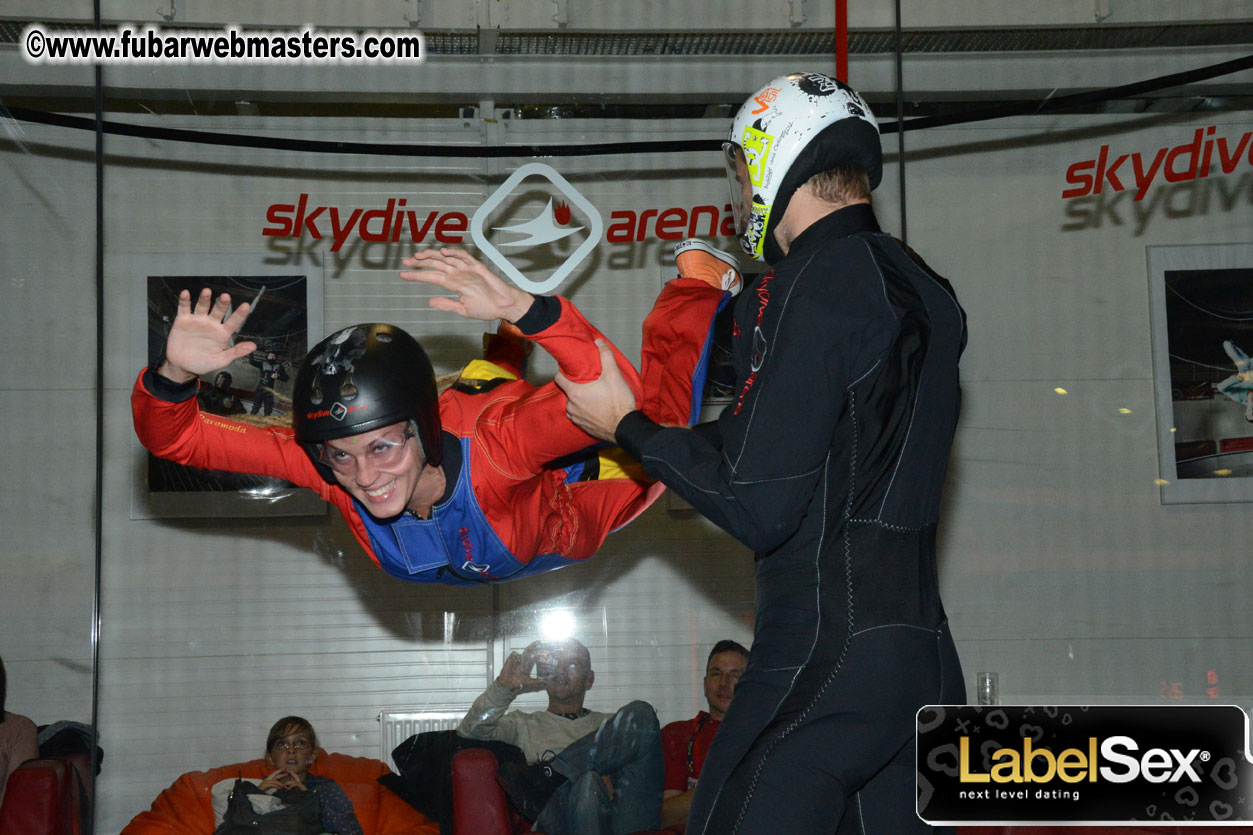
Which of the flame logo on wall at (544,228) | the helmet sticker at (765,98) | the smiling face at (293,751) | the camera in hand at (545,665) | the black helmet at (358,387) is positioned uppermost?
the flame logo on wall at (544,228)

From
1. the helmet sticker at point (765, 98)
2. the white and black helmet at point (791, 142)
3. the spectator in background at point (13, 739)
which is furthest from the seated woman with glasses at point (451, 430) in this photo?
the spectator in background at point (13, 739)

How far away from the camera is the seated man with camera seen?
3.88 meters

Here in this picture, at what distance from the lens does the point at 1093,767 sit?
3.30m

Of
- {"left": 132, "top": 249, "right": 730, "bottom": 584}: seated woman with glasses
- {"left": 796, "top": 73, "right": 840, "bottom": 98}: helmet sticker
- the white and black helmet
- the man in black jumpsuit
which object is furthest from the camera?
{"left": 132, "top": 249, "right": 730, "bottom": 584}: seated woman with glasses

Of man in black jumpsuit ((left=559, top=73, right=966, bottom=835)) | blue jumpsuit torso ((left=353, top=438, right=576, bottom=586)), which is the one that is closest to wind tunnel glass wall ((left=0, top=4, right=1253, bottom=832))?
blue jumpsuit torso ((left=353, top=438, right=576, bottom=586))

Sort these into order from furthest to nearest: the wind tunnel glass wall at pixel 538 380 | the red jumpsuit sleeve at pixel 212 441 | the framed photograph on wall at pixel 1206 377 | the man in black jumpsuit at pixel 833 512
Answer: the framed photograph on wall at pixel 1206 377
the wind tunnel glass wall at pixel 538 380
the red jumpsuit sleeve at pixel 212 441
the man in black jumpsuit at pixel 833 512

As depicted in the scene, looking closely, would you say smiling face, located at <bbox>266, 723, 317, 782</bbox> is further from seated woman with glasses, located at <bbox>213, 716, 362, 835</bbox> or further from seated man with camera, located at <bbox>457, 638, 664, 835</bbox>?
seated man with camera, located at <bbox>457, 638, 664, 835</bbox>

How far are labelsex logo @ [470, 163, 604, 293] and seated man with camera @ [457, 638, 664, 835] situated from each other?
1.37 metres

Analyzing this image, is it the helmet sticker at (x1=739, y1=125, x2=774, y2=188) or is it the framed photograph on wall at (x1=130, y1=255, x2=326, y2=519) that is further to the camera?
the framed photograph on wall at (x1=130, y1=255, x2=326, y2=519)

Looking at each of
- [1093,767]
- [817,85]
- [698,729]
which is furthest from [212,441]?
[1093,767]

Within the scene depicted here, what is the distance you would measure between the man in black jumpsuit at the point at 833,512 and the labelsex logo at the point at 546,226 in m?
2.17

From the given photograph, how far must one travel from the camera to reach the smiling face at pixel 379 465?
259cm

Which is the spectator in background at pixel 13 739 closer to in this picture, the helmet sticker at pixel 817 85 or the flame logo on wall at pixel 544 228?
the flame logo on wall at pixel 544 228

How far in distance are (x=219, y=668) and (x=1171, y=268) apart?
4027 millimetres
